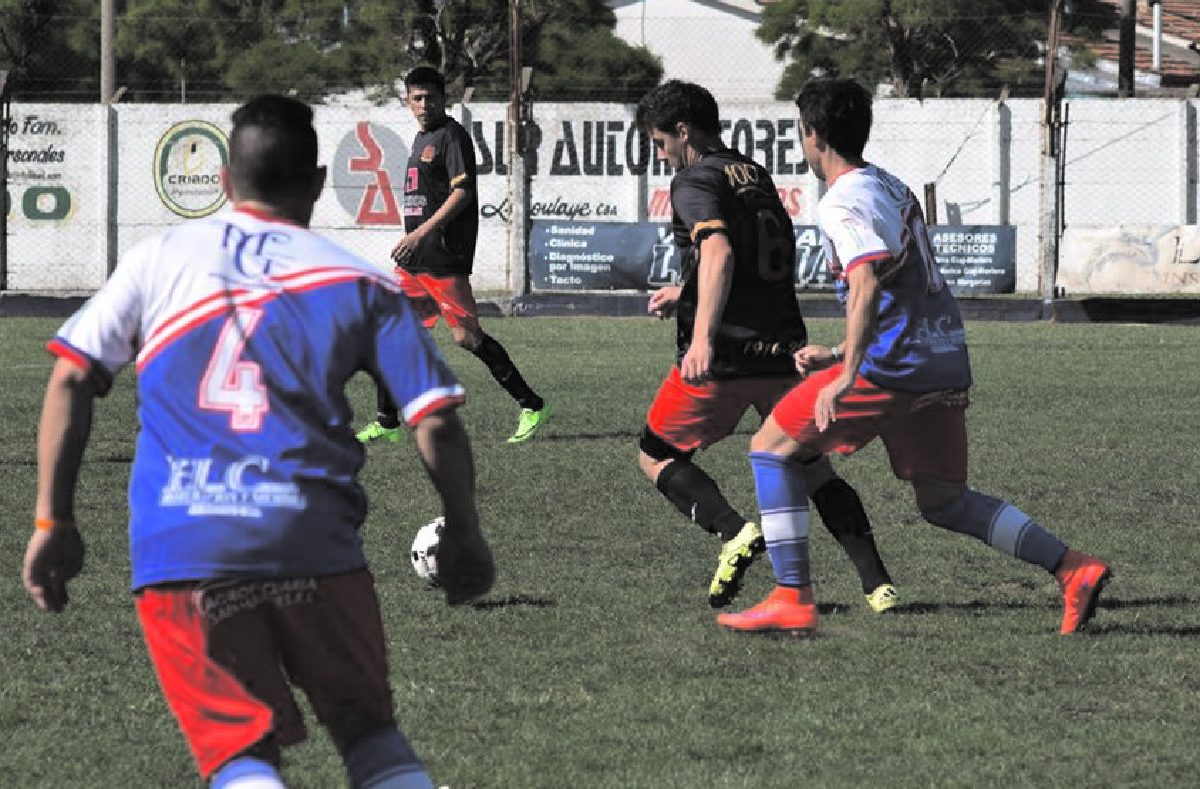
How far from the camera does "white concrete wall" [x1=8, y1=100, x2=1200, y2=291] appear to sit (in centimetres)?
3180

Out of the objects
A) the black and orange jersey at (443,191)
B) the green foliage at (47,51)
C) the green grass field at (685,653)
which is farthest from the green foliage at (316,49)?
the green grass field at (685,653)

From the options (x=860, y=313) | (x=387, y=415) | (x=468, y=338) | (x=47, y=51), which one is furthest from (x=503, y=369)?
(x=47, y=51)

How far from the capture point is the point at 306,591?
11.8ft

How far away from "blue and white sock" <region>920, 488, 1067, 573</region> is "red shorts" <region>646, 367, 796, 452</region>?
711 millimetres

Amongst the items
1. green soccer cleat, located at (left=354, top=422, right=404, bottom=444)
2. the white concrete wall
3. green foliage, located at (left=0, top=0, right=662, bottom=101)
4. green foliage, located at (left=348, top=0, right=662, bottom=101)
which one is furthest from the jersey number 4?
green foliage, located at (left=0, top=0, right=662, bottom=101)

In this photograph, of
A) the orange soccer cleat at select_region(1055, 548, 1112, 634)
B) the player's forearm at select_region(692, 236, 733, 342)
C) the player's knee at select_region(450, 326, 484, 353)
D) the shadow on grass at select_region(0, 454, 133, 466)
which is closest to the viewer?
the orange soccer cleat at select_region(1055, 548, 1112, 634)

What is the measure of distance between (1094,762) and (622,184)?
2769 centimetres

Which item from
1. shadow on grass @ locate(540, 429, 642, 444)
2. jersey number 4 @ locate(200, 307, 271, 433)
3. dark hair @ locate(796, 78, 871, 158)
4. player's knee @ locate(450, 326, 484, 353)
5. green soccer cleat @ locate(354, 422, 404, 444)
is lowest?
shadow on grass @ locate(540, 429, 642, 444)

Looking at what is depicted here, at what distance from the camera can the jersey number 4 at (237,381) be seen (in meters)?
3.56

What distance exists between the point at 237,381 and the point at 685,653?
3.16 meters

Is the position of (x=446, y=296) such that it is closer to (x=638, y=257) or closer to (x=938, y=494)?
(x=938, y=494)

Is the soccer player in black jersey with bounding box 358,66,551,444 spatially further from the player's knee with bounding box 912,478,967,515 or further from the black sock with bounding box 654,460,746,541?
Result: the player's knee with bounding box 912,478,967,515

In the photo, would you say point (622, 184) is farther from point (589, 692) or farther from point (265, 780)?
point (265, 780)

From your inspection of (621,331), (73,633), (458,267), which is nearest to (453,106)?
(621,331)
